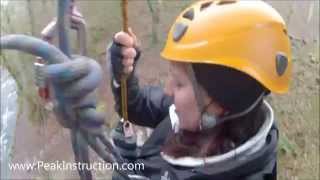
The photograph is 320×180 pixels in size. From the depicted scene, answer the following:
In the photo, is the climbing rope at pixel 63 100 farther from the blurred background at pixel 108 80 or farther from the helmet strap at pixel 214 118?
the helmet strap at pixel 214 118

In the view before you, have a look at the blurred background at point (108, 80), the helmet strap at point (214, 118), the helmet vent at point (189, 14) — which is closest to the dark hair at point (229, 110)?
the helmet strap at point (214, 118)

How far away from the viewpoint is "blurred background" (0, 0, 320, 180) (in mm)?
2121

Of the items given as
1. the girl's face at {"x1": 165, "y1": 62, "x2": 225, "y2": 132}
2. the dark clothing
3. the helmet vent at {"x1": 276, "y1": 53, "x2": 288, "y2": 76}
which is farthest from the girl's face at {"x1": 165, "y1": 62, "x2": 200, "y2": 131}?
the helmet vent at {"x1": 276, "y1": 53, "x2": 288, "y2": 76}

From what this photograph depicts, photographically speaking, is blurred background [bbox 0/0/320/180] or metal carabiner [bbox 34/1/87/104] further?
blurred background [bbox 0/0/320/180]

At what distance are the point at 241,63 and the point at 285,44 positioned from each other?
0.15 metres

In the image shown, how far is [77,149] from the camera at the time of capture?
1464 mm

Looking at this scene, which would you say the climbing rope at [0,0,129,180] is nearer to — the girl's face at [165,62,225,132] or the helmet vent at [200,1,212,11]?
the girl's face at [165,62,225,132]

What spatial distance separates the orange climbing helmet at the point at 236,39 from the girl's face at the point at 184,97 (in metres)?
0.03

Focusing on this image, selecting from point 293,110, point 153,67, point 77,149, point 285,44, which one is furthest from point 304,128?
point 77,149

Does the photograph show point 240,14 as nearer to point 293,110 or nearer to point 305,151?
point 305,151

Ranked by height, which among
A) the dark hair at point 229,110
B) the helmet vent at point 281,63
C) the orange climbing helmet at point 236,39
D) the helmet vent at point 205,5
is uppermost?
the helmet vent at point 205,5

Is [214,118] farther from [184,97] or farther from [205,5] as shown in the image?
[205,5]

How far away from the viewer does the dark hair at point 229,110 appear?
1582 millimetres

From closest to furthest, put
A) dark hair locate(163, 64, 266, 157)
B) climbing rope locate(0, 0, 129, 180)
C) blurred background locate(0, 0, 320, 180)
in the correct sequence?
1. climbing rope locate(0, 0, 129, 180)
2. dark hair locate(163, 64, 266, 157)
3. blurred background locate(0, 0, 320, 180)
